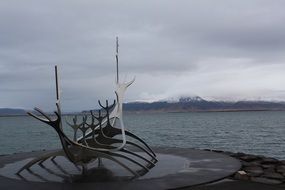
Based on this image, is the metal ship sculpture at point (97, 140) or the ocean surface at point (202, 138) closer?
the metal ship sculpture at point (97, 140)

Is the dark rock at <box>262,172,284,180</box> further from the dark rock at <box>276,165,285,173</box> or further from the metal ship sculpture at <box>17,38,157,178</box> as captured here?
the metal ship sculpture at <box>17,38,157,178</box>

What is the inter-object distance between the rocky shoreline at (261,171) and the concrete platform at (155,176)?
0.37 metres

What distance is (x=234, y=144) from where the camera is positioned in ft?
155

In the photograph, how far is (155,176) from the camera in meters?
13.7

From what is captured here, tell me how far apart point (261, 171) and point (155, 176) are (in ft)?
11.8

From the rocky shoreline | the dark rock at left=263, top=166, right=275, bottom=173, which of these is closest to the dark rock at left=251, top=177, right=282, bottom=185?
the rocky shoreline

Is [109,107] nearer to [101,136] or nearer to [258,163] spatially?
[101,136]

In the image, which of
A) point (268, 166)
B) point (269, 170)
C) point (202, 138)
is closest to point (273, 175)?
point (269, 170)

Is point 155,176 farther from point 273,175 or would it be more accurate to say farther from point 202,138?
point 202,138

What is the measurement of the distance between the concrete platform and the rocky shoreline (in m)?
0.37

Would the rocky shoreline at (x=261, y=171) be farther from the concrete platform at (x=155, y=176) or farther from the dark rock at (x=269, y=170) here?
the concrete platform at (x=155, y=176)

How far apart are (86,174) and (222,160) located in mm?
5509

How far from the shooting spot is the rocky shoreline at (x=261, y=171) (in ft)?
42.7

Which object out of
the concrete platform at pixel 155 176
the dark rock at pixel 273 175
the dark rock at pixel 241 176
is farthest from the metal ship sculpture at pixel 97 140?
the dark rock at pixel 273 175
